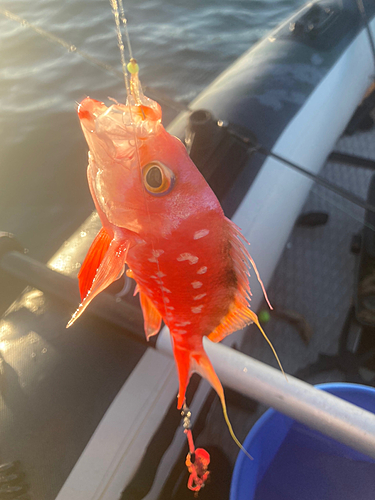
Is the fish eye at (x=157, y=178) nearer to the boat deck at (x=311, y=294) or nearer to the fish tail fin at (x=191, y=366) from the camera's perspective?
the fish tail fin at (x=191, y=366)

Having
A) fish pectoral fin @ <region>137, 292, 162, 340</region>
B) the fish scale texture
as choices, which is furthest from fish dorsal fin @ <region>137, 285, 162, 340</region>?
the fish scale texture

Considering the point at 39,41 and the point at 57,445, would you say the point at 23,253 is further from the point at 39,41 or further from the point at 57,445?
the point at 39,41

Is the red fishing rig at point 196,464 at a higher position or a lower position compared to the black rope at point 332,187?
lower

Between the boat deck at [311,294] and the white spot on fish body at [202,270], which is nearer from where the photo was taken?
the white spot on fish body at [202,270]

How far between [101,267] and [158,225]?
0.68 ft

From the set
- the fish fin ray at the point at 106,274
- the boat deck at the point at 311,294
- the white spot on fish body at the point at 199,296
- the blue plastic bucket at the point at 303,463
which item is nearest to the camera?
the fish fin ray at the point at 106,274

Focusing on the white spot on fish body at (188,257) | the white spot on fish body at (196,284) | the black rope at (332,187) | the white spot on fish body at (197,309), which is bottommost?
the black rope at (332,187)

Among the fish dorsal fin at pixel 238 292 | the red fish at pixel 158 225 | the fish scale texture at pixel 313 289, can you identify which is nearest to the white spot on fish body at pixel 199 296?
the red fish at pixel 158 225

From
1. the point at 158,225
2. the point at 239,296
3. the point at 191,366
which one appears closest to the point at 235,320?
the point at 239,296

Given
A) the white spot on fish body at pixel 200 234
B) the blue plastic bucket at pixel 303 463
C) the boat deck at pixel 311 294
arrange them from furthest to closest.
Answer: the boat deck at pixel 311 294 → the blue plastic bucket at pixel 303 463 → the white spot on fish body at pixel 200 234

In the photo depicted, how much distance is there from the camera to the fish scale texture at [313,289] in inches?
94.0

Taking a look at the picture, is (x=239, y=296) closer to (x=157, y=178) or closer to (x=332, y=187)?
(x=157, y=178)

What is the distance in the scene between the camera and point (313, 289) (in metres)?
3.05

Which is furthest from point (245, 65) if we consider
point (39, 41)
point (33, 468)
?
point (39, 41)
